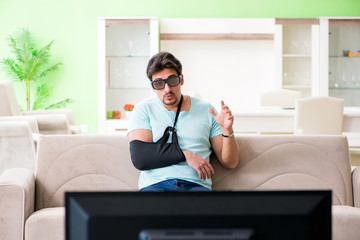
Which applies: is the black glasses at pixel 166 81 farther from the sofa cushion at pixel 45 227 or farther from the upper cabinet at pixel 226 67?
the upper cabinet at pixel 226 67

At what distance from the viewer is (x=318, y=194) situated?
77cm

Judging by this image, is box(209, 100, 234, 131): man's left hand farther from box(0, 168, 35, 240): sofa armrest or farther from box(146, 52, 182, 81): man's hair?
box(0, 168, 35, 240): sofa armrest

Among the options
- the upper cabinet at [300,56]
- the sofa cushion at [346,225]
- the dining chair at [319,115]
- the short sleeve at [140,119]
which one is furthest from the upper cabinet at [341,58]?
the short sleeve at [140,119]

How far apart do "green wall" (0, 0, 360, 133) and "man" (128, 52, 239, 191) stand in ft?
14.1

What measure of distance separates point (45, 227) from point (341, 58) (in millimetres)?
5039

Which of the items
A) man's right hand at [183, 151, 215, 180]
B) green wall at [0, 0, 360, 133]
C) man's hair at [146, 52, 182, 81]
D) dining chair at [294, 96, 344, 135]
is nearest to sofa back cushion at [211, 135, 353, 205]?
man's right hand at [183, 151, 215, 180]

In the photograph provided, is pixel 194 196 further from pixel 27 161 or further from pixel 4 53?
pixel 4 53

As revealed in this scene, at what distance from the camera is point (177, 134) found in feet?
7.08

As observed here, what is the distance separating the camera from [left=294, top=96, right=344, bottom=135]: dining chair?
12.0 ft

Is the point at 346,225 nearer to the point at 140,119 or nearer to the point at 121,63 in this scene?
the point at 140,119

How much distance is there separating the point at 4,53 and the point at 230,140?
16.5ft

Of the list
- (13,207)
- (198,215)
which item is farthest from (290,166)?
(198,215)

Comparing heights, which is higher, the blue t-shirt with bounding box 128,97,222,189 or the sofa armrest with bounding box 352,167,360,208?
the blue t-shirt with bounding box 128,97,222,189

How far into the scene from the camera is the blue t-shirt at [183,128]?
6.88 feet
